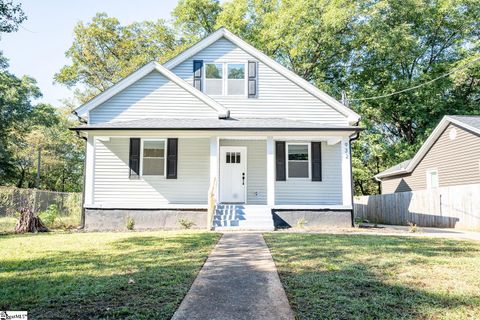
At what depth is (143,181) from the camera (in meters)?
11.5

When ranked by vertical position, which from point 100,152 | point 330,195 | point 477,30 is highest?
point 477,30

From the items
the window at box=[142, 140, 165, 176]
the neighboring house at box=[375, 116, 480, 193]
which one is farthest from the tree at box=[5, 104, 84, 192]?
the neighboring house at box=[375, 116, 480, 193]

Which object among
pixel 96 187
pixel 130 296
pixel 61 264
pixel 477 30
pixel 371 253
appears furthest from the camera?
pixel 477 30

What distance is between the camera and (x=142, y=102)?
1162cm

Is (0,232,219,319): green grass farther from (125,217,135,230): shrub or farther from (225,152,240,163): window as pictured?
(225,152,240,163): window

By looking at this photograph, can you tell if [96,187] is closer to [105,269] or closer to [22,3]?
[22,3]

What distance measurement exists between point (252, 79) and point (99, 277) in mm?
9918

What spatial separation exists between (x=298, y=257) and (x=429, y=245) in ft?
10.6

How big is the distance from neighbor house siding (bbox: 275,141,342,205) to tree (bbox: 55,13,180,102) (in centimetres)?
1523

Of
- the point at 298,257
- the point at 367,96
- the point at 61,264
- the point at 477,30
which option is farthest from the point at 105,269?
the point at 477,30

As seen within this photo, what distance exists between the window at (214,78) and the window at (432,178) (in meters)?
11.5

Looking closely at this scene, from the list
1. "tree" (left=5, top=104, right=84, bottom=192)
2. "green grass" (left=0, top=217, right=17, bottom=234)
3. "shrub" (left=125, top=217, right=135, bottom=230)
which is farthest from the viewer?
"tree" (left=5, top=104, right=84, bottom=192)

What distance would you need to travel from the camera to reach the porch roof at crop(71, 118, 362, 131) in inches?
406

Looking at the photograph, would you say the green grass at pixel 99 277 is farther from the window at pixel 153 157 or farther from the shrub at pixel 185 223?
the window at pixel 153 157
